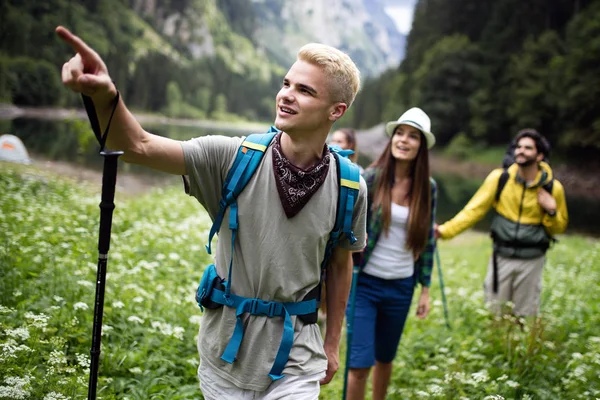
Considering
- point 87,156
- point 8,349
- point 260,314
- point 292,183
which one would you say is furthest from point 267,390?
point 87,156

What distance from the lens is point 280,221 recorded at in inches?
101

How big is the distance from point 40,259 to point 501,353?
199 inches

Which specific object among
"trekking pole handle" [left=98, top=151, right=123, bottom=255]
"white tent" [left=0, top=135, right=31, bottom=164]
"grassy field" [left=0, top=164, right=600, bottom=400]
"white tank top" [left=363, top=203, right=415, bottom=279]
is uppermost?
"white tent" [left=0, top=135, right=31, bottom=164]

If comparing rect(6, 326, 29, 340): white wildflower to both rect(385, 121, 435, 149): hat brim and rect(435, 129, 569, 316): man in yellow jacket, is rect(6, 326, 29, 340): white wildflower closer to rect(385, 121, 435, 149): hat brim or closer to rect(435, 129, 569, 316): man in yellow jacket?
rect(385, 121, 435, 149): hat brim

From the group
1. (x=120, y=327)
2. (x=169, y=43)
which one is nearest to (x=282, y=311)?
(x=120, y=327)

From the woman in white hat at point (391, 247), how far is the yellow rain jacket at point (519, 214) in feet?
5.46

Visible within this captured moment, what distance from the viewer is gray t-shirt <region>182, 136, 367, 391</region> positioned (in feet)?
8.32

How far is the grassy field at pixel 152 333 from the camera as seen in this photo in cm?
384

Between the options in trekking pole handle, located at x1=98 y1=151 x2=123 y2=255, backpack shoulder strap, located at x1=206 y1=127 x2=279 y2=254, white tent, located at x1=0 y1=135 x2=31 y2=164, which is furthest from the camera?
white tent, located at x1=0 y1=135 x2=31 y2=164

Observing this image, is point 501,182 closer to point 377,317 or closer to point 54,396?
point 377,317

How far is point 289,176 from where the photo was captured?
256 centimetres

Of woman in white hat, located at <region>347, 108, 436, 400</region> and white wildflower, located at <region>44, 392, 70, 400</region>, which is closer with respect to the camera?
white wildflower, located at <region>44, 392, 70, 400</region>

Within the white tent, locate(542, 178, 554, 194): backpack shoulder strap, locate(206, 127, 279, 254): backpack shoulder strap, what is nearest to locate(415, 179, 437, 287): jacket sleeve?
locate(542, 178, 554, 194): backpack shoulder strap

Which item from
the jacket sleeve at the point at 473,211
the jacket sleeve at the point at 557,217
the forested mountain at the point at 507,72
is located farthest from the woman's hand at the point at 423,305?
the forested mountain at the point at 507,72
